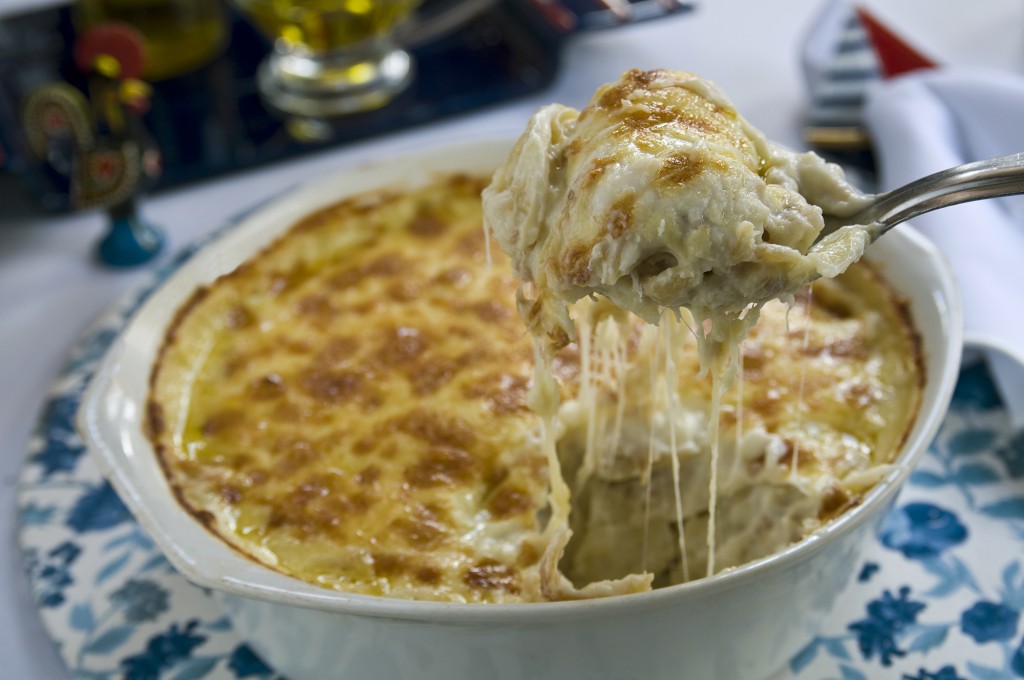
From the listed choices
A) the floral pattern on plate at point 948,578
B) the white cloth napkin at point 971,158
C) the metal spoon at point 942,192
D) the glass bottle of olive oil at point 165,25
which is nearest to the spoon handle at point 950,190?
the metal spoon at point 942,192

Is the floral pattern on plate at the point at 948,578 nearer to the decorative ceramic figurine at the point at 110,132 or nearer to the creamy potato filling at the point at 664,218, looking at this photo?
the creamy potato filling at the point at 664,218

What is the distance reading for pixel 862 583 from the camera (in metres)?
1.34

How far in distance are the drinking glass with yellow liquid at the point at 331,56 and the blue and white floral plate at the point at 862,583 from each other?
1004mm

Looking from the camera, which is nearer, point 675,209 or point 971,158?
point 675,209

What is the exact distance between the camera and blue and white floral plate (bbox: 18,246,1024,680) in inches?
49.3

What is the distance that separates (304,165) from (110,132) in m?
0.39

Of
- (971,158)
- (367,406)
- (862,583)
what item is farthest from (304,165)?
(862,583)

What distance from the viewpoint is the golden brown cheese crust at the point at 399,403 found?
3.98ft

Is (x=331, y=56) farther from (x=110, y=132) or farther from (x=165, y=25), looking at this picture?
(x=110, y=132)

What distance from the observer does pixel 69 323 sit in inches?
73.0

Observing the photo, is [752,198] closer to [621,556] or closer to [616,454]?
[616,454]

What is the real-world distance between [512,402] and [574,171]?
404 millimetres

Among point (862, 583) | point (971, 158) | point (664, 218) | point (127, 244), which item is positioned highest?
point (664, 218)

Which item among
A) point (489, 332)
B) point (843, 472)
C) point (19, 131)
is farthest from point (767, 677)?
point (19, 131)
